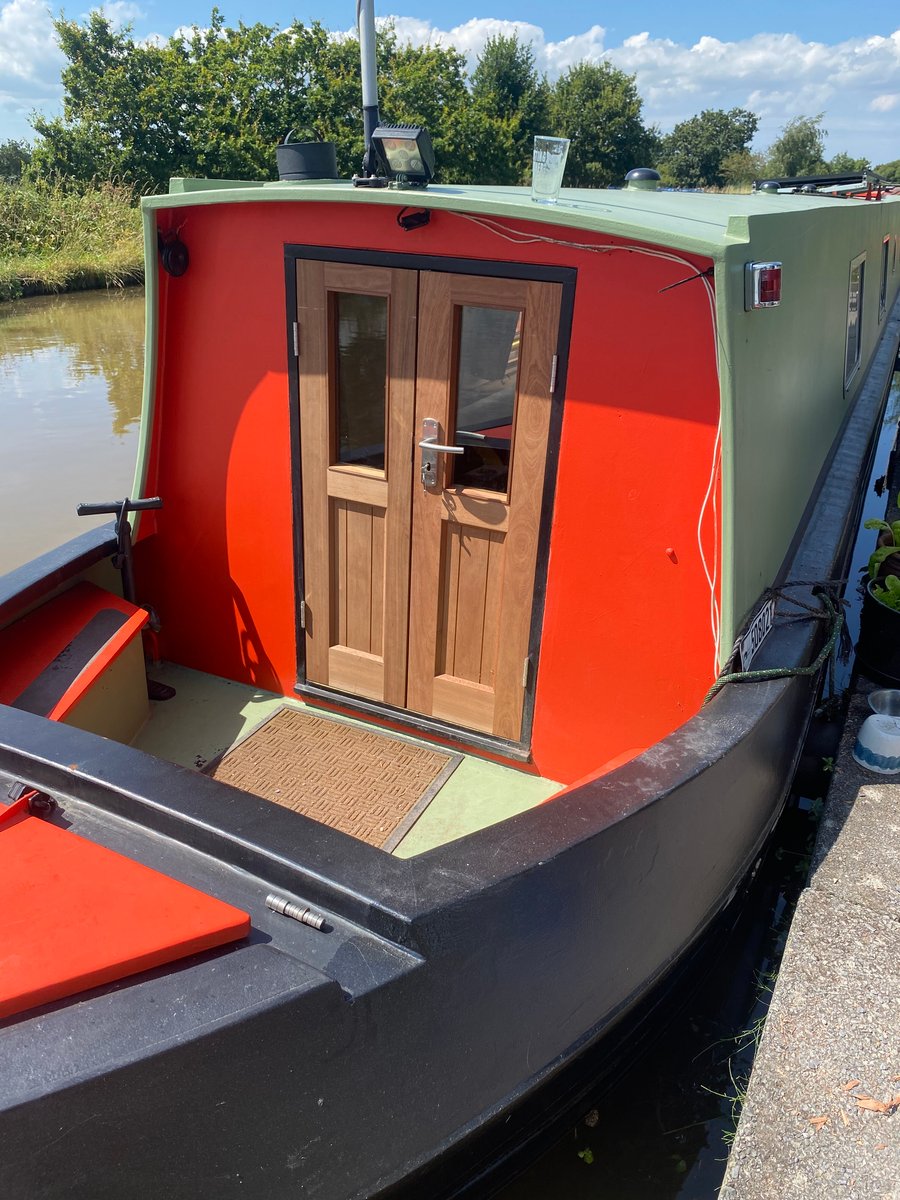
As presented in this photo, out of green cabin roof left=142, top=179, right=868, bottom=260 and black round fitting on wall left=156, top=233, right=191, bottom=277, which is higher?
green cabin roof left=142, top=179, right=868, bottom=260

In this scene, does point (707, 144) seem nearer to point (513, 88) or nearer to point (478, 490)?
point (513, 88)

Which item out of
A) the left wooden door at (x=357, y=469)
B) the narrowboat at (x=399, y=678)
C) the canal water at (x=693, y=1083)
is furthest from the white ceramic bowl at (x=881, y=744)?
the left wooden door at (x=357, y=469)

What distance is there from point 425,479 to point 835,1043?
2.24m

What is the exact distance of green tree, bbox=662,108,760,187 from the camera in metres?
73.0

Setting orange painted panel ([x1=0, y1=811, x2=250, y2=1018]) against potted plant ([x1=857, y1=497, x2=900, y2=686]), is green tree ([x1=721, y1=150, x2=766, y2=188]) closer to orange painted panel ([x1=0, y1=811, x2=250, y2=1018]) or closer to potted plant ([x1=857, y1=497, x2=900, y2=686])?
potted plant ([x1=857, y1=497, x2=900, y2=686])

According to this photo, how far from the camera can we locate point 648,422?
9.11 feet

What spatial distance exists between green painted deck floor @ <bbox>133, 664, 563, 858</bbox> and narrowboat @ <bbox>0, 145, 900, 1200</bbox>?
2 centimetres

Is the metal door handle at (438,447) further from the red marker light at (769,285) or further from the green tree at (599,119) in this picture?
the green tree at (599,119)

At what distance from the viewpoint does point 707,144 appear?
7431 centimetres

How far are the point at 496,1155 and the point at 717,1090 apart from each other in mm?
992

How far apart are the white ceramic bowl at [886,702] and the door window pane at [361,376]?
2263 millimetres

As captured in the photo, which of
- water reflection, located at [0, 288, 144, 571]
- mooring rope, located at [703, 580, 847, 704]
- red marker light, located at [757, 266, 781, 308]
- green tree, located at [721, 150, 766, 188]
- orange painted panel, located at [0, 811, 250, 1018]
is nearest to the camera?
orange painted panel, located at [0, 811, 250, 1018]

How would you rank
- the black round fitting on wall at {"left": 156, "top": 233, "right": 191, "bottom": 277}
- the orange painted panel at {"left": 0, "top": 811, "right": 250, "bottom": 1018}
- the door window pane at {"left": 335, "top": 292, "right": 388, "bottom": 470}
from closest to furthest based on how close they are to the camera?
1. the orange painted panel at {"left": 0, "top": 811, "right": 250, "bottom": 1018}
2. the door window pane at {"left": 335, "top": 292, "right": 388, "bottom": 470}
3. the black round fitting on wall at {"left": 156, "top": 233, "right": 191, "bottom": 277}

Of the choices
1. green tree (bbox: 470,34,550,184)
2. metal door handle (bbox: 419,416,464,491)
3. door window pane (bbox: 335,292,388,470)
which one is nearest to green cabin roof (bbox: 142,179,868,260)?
door window pane (bbox: 335,292,388,470)
